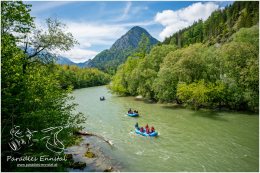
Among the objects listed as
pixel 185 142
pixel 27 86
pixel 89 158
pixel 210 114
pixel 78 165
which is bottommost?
pixel 89 158

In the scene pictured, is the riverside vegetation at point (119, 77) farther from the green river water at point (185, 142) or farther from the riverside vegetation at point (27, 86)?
the green river water at point (185, 142)

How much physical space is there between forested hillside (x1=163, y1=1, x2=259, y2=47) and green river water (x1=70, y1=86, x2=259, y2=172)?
6599 cm

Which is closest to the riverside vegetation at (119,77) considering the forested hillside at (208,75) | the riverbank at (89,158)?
the forested hillside at (208,75)

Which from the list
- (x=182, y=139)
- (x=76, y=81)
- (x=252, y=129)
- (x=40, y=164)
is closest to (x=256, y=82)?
(x=252, y=129)

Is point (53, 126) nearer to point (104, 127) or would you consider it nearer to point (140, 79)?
point (104, 127)

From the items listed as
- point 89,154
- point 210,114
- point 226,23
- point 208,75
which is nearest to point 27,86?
point 89,154

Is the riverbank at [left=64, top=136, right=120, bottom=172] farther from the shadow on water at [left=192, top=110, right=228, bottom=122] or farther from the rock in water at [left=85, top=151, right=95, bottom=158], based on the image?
the shadow on water at [left=192, top=110, right=228, bottom=122]

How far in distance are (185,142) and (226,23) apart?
101191mm

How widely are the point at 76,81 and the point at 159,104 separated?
64984 mm

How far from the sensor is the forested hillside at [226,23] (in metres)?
90.8

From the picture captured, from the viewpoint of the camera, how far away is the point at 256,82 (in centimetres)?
3284

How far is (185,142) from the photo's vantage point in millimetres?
23969

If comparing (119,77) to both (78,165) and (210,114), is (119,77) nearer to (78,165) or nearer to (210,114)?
(210,114)

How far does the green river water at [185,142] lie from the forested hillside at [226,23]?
65992 mm
